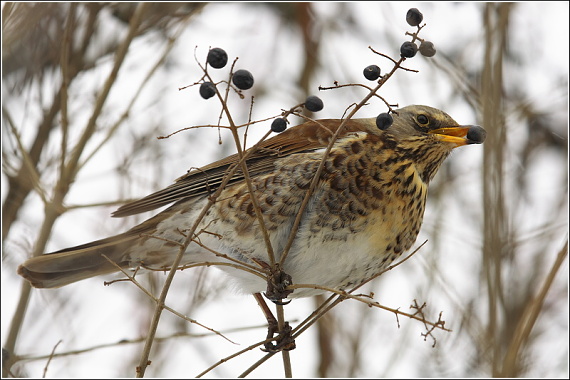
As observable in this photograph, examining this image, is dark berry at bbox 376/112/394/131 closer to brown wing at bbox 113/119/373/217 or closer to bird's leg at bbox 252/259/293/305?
bird's leg at bbox 252/259/293/305

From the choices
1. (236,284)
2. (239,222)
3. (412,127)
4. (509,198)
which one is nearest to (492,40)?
(412,127)

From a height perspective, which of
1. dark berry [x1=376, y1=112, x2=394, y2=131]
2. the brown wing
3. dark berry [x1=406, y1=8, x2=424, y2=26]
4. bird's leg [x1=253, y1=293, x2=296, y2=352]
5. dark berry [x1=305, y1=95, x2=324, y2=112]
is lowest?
bird's leg [x1=253, y1=293, x2=296, y2=352]

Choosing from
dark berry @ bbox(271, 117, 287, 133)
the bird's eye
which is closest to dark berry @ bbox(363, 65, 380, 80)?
dark berry @ bbox(271, 117, 287, 133)

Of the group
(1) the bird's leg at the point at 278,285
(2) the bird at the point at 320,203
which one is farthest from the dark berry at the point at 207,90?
(1) the bird's leg at the point at 278,285

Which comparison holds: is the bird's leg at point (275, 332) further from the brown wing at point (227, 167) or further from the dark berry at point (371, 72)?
the dark berry at point (371, 72)

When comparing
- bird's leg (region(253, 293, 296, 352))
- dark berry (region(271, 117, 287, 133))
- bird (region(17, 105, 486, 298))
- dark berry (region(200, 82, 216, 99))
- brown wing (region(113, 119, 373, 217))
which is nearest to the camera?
dark berry (region(271, 117, 287, 133))

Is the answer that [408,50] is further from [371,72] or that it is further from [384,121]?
[384,121]
